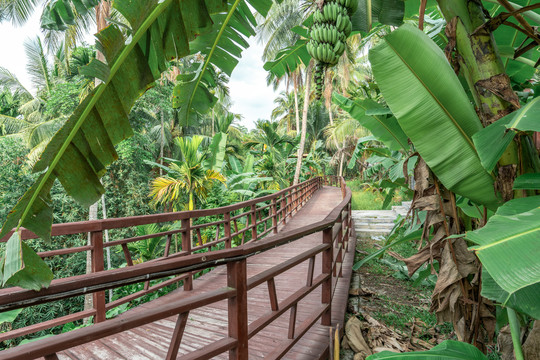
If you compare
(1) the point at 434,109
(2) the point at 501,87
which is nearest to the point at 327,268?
(1) the point at 434,109

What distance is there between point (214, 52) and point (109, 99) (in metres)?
1.46

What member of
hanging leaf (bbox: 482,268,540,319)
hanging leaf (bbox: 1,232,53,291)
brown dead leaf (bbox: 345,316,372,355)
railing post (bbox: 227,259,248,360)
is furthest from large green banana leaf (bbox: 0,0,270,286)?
brown dead leaf (bbox: 345,316,372,355)

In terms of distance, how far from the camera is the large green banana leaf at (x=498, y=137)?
3.09ft

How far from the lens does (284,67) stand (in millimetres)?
3523

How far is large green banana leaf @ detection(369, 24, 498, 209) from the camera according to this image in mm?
1175

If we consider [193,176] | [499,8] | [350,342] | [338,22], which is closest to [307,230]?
[350,342]

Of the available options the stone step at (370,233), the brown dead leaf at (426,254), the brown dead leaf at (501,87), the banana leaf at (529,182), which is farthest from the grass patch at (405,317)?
the stone step at (370,233)

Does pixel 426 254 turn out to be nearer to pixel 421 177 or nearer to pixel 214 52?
pixel 421 177

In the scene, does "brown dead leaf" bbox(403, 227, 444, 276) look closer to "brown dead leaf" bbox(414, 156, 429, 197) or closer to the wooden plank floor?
"brown dead leaf" bbox(414, 156, 429, 197)

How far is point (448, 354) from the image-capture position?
3.68ft

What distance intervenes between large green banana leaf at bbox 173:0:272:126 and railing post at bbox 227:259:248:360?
1704 mm

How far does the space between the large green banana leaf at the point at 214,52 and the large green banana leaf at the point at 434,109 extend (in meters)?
1.46

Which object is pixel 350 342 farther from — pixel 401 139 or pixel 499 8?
pixel 499 8

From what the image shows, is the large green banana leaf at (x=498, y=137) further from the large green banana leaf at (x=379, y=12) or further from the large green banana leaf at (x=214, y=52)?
the large green banana leaf at (x=214, y=52)
